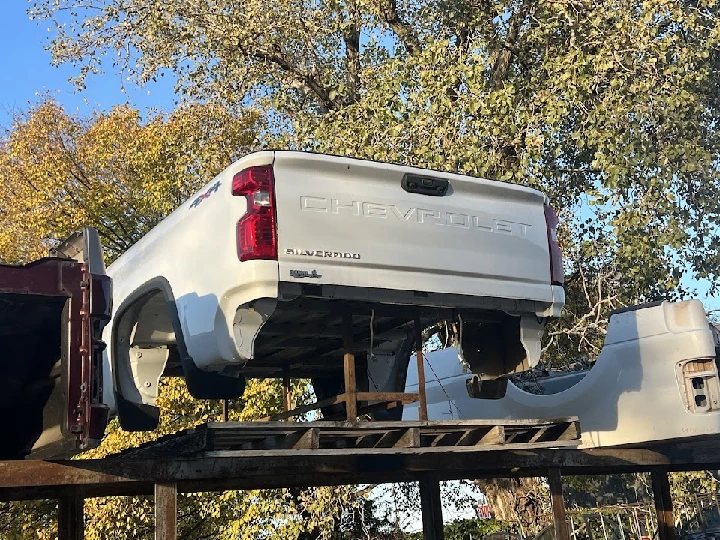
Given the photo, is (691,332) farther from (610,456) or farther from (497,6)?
(497,6)

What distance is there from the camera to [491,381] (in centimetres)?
649

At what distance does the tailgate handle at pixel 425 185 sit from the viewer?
5254 millimetres

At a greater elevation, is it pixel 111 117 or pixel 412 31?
pixel 111 117

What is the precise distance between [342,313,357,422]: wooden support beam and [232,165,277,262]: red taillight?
967mm

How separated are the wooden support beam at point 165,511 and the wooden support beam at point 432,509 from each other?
3503 millimetres

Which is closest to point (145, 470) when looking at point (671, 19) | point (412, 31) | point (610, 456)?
point (610, 456)

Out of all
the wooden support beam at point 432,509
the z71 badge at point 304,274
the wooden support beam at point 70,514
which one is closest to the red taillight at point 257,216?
the z71 badge at point 304,274

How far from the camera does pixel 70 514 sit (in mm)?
5305

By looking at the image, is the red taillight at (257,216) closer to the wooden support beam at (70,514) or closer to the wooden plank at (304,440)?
the wooden plank at (304,440)

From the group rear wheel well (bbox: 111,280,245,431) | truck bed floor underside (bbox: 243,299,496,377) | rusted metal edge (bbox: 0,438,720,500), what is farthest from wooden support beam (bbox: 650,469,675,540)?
rear wheel well (bbox: 111,280,245,431)

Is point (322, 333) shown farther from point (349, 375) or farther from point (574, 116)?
point (574, 116)

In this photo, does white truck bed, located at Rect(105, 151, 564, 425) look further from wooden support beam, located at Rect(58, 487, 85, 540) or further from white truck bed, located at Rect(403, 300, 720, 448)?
white truck bed, located at Rect(403, 300, 720, 448)

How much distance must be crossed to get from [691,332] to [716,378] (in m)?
0.38

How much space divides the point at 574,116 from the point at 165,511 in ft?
32.4
